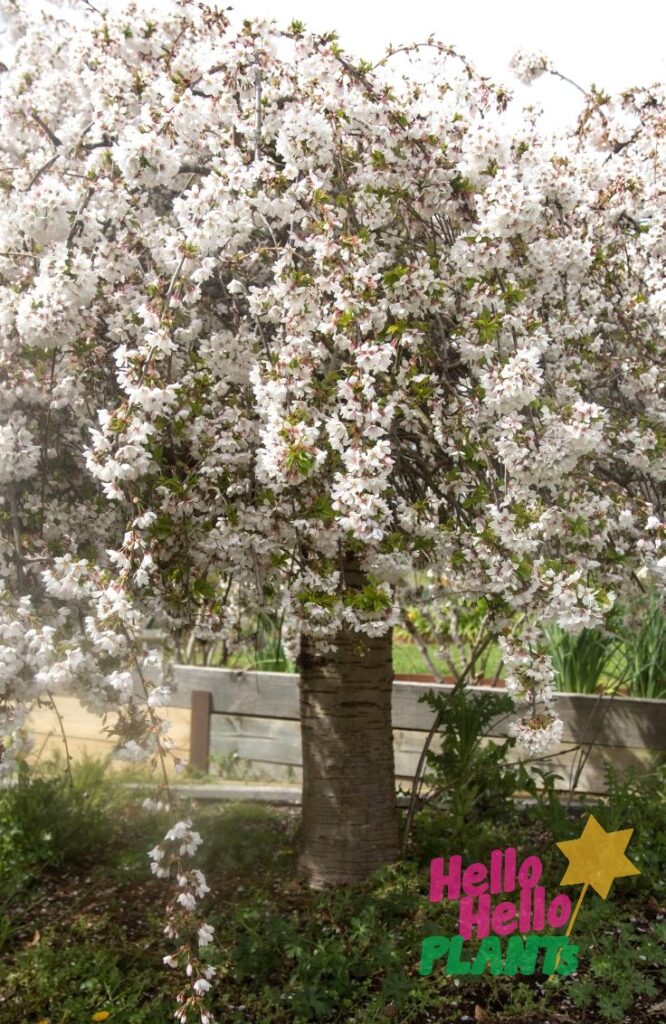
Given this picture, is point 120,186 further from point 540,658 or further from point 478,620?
point 478,620

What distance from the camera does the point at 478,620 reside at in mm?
6754

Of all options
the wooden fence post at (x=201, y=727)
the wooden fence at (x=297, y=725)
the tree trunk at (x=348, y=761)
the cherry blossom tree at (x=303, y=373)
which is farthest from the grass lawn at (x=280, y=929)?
the wooden fence post at (x=201, y=727)

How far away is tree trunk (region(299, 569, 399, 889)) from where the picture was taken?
13.7 feet

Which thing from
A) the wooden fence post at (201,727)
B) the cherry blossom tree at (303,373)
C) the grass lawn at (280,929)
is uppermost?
the cherry blossom tree at (303,373)

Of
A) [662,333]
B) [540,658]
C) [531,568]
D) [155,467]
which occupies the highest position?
[662,333]

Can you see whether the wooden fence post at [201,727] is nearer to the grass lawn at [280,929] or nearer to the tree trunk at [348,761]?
the grass lawn at [280,929]

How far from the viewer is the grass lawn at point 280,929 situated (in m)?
3.31

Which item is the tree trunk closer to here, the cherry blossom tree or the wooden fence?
the cherry blossom tree

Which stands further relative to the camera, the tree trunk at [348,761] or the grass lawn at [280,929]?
the tree trunk at [348,761]

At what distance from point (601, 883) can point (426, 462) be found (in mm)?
1646

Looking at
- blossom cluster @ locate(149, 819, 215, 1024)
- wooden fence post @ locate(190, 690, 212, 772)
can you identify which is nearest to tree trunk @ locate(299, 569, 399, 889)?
blossom cluster @ locate(149, 819, 215, 1024)

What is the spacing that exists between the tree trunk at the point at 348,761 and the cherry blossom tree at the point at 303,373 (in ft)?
0.41

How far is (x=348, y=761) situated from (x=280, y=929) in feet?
2.66

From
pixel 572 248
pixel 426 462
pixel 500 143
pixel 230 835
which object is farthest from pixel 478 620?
pixel 500 143
